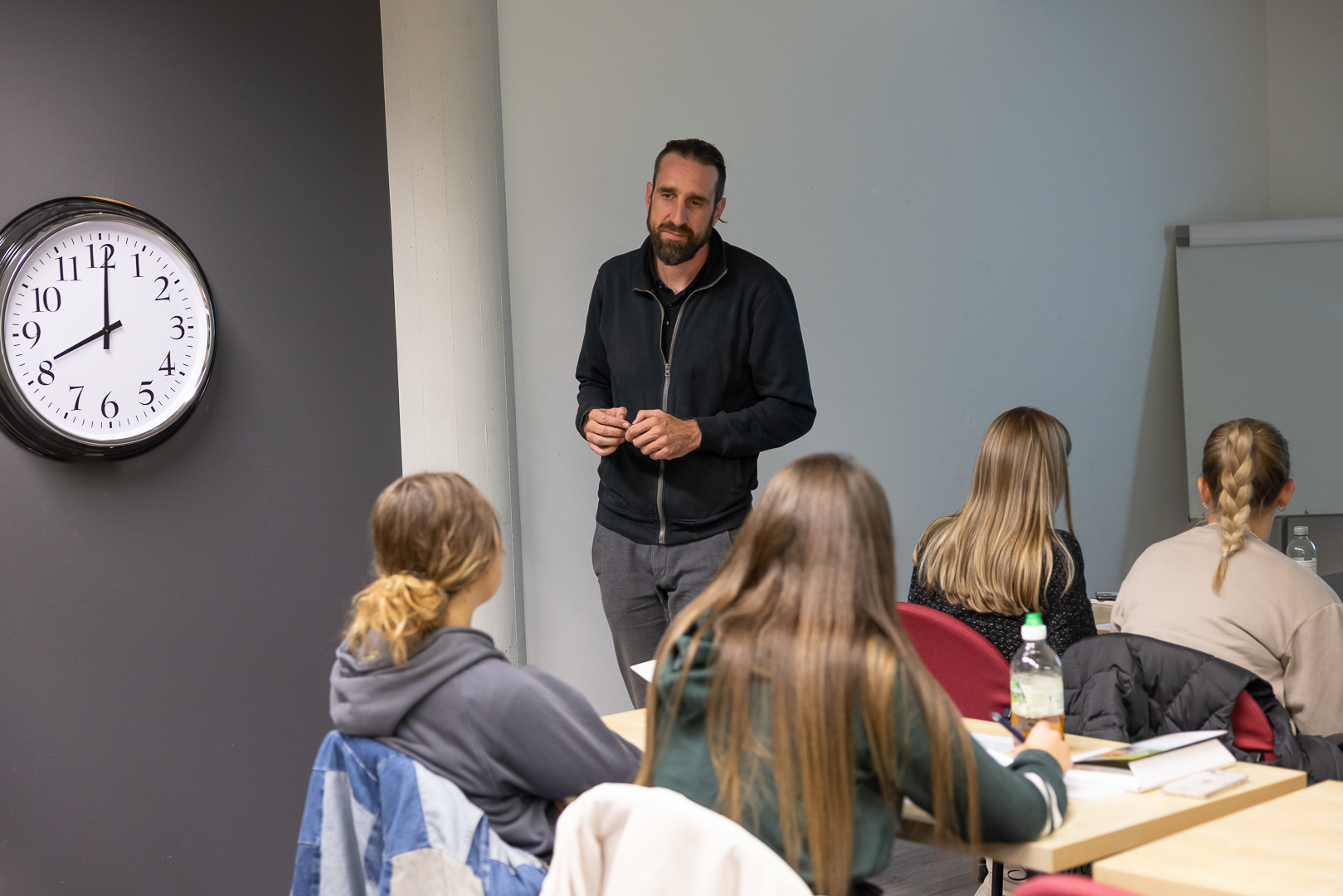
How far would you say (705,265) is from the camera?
307cm

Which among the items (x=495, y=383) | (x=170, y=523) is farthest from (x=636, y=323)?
(x=170, y=523)

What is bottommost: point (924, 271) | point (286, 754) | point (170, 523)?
point (286, 754)

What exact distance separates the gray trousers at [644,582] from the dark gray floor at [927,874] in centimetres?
95

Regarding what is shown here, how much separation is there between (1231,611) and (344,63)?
8.36 ft

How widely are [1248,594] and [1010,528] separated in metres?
0.50

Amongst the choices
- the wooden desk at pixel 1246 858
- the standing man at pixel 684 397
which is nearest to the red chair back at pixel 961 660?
the standing man at pixel 684 397

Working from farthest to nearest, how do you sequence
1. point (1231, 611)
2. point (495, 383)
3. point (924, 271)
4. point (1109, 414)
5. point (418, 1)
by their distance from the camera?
point (1109, 414) → point (924, 271) → point (495, 383) → point (418, 1) → point (1231, 611)

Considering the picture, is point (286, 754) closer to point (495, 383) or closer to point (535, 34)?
point (495, 383)

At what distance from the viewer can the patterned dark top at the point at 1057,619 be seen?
2.47 metres

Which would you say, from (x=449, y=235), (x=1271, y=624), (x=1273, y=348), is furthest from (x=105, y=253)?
(x=1273, y=348)

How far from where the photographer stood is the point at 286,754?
117 inches

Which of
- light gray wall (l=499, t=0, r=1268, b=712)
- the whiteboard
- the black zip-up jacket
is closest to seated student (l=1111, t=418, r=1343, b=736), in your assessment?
the black zip-up jacket

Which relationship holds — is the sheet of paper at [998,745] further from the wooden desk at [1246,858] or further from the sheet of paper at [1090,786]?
the wooden desk at [1246,858]

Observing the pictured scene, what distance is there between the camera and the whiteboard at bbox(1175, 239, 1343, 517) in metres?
5.20
